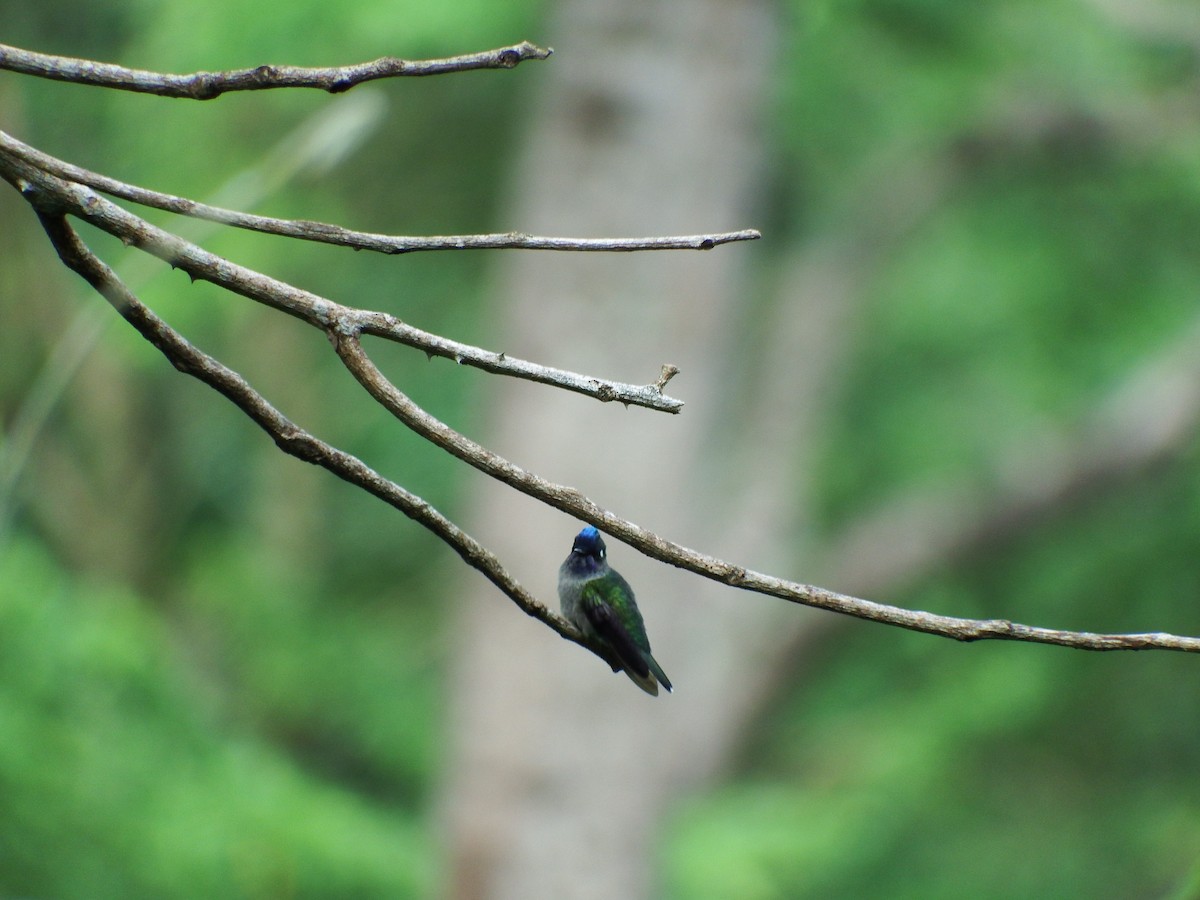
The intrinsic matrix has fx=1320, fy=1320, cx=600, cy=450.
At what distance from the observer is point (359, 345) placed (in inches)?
36.3

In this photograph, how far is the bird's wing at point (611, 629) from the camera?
99cm

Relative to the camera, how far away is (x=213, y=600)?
812 centimetres

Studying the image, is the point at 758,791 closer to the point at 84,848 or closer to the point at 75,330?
the point at 84,848

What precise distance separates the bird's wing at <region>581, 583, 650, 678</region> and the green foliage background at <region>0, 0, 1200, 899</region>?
144 inches

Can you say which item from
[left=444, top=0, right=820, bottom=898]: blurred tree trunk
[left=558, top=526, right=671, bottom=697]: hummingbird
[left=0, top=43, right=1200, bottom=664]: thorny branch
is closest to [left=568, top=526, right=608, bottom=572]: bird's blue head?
[left=558, top=526, right=671, bottom=697]: hummingbird

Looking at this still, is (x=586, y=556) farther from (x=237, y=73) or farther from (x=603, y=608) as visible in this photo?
(x=237, y=73)

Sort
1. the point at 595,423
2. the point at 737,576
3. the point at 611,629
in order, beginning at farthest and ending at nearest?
the point at 595,423, the point at 611,629, the point at 737,576

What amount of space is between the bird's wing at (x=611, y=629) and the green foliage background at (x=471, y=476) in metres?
3.67

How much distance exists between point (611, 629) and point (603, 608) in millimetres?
23

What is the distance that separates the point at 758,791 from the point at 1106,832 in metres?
4.76

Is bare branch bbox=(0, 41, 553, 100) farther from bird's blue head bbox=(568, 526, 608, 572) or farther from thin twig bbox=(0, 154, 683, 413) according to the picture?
bird's blue head bbox=(568, 526, 608, 572)

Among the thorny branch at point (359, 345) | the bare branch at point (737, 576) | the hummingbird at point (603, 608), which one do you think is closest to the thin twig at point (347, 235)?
the thorny branch at point (359, 345)

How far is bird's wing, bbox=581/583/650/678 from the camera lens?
99cm

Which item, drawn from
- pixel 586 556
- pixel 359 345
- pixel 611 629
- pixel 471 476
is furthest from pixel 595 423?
pixel 359 345
